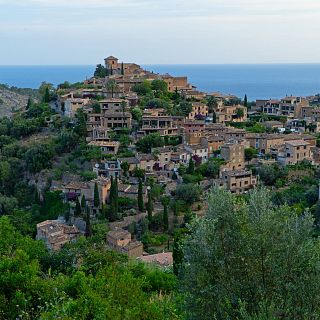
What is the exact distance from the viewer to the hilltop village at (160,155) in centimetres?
2852

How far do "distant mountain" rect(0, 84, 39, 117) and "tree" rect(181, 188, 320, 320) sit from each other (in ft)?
231

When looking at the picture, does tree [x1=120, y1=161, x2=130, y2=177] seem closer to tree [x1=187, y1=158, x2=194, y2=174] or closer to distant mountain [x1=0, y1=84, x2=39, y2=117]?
tree [x1=187, y1=158, x2=194, y2=174]

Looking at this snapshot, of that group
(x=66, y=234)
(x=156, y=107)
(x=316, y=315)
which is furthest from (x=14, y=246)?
(x=156, y=107)

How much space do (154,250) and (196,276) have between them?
58.8ft

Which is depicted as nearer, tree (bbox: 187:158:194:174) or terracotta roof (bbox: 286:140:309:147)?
tree (bbox: 187:158:194:174)

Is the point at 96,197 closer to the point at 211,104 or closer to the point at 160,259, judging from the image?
the point at 160,259

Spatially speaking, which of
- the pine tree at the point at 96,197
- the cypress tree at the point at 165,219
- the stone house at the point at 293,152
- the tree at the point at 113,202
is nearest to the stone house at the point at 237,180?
the stone house at the point at 293,152

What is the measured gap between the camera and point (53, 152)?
123ft

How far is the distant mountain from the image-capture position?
264ft

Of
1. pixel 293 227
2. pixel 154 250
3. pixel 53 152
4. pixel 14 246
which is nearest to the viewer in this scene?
pixel 293 227

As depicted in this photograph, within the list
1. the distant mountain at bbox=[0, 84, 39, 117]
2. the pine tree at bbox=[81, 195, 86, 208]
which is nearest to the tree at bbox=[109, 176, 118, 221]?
the pine tree at bbox=[81, 195, 86, 208]

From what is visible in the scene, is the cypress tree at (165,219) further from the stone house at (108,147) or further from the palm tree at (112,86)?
the palm tree at (112,86)

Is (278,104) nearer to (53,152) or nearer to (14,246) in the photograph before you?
(53,152)

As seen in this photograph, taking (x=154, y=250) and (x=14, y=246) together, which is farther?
(x=154, y=250)
